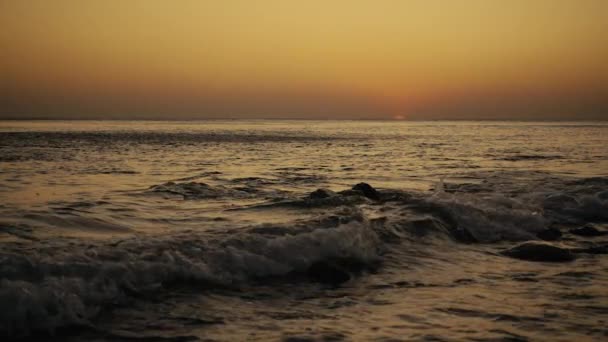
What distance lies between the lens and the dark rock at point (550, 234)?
36.6 feet

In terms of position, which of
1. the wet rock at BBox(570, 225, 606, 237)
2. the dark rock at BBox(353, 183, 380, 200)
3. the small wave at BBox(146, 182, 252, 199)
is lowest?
the wet rock at BBox(570, 225, 606, 237)

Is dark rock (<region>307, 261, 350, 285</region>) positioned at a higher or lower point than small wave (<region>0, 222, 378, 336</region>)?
lower

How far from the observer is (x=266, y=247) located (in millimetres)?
8531

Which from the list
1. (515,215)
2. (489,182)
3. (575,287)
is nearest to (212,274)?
(575,287)

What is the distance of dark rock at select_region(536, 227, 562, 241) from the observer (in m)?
11.2

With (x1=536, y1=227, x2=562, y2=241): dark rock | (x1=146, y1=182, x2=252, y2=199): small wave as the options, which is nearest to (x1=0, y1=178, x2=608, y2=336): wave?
(x1=536, y1=227, x2=562, y2=241): dark rock

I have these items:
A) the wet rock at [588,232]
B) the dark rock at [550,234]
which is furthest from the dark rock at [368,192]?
the wet rock at [588,232]

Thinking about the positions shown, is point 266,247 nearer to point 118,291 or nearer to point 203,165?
point 118,291

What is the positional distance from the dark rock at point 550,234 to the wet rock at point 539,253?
1.75 meters

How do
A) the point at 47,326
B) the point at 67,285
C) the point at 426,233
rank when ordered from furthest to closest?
the point at 426,233 < the point at 67,285 < the point at 47,326

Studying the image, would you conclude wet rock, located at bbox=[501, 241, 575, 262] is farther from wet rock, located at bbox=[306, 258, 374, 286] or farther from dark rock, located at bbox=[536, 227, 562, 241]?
wet rock, located at bbox=[306, 258, 374, 286]

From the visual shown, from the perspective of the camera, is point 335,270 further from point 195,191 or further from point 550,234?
point 195,191

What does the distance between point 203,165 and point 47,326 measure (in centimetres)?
2070

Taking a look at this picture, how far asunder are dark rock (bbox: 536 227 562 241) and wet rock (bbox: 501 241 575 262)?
175 cm
